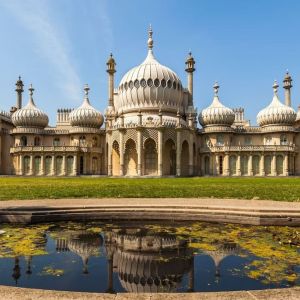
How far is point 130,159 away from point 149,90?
1299 cm

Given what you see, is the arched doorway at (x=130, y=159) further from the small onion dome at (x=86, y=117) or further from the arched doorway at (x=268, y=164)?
the arched doorway at (x=268, y=164)

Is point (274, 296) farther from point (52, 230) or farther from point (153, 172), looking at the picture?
point (153, 172)

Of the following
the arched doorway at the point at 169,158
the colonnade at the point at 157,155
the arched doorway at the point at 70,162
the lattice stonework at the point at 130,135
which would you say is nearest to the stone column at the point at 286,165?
the colonnade at the point at 157,155

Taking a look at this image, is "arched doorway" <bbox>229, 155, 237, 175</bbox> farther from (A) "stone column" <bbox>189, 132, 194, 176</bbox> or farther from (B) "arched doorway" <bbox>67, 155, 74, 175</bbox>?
(B) "arched doorway" <bbox>67, 155, 74, 175</bbox>

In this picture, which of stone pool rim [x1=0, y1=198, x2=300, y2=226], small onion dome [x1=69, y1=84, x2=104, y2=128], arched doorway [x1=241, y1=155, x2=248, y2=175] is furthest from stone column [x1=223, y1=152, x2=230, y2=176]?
stone pool rim [x1=0, y1=198, x2=300, y2=226]

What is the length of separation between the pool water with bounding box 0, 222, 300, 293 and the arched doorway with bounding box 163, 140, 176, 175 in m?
45.9

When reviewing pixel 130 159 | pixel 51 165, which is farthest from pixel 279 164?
pixel 51 165

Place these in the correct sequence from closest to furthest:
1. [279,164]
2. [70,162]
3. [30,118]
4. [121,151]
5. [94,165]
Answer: [121,151] < [279,164] < [70,162] < [94,165] < [30,118]

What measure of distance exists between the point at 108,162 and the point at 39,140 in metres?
19.1

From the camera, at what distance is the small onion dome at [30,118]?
67875 mm

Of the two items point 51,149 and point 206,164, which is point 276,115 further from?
point 51,149

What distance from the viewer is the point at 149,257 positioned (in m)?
8.61

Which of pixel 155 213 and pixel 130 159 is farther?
pixel 130 159

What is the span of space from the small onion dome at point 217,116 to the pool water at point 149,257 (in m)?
54.0
